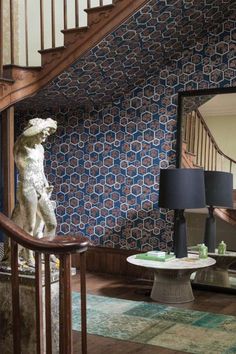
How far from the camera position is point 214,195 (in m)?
5.21

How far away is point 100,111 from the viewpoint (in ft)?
20.1

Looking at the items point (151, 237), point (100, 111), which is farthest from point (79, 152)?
point (151, 237)

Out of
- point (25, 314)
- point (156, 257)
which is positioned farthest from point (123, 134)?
→ point (25, 314)

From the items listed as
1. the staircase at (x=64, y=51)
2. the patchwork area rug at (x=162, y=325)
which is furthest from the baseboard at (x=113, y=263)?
the staircase at (x=64, y=51)

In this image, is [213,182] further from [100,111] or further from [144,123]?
[100,111]

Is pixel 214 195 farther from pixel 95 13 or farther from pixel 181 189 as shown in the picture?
pixel 95 13

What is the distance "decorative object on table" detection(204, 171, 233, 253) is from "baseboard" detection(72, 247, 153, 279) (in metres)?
0.87

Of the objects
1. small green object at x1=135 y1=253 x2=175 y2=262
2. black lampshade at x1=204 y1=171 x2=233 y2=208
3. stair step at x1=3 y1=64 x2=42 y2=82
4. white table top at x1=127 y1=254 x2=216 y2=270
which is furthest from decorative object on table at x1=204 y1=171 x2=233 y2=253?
stair step at x1=3 y1=64 x2=42 y2=82

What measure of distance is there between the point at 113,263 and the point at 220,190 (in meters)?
1.60

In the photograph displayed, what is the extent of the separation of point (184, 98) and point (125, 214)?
4.70 feet

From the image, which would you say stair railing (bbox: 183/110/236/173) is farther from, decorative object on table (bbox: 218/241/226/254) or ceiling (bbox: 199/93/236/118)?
decorative object on table (bbox: 218/241/226/254)

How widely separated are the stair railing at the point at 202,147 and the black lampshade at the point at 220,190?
9cm

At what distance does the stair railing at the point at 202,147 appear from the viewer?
17.3 ft

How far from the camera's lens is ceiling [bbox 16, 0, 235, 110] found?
4660 mm
